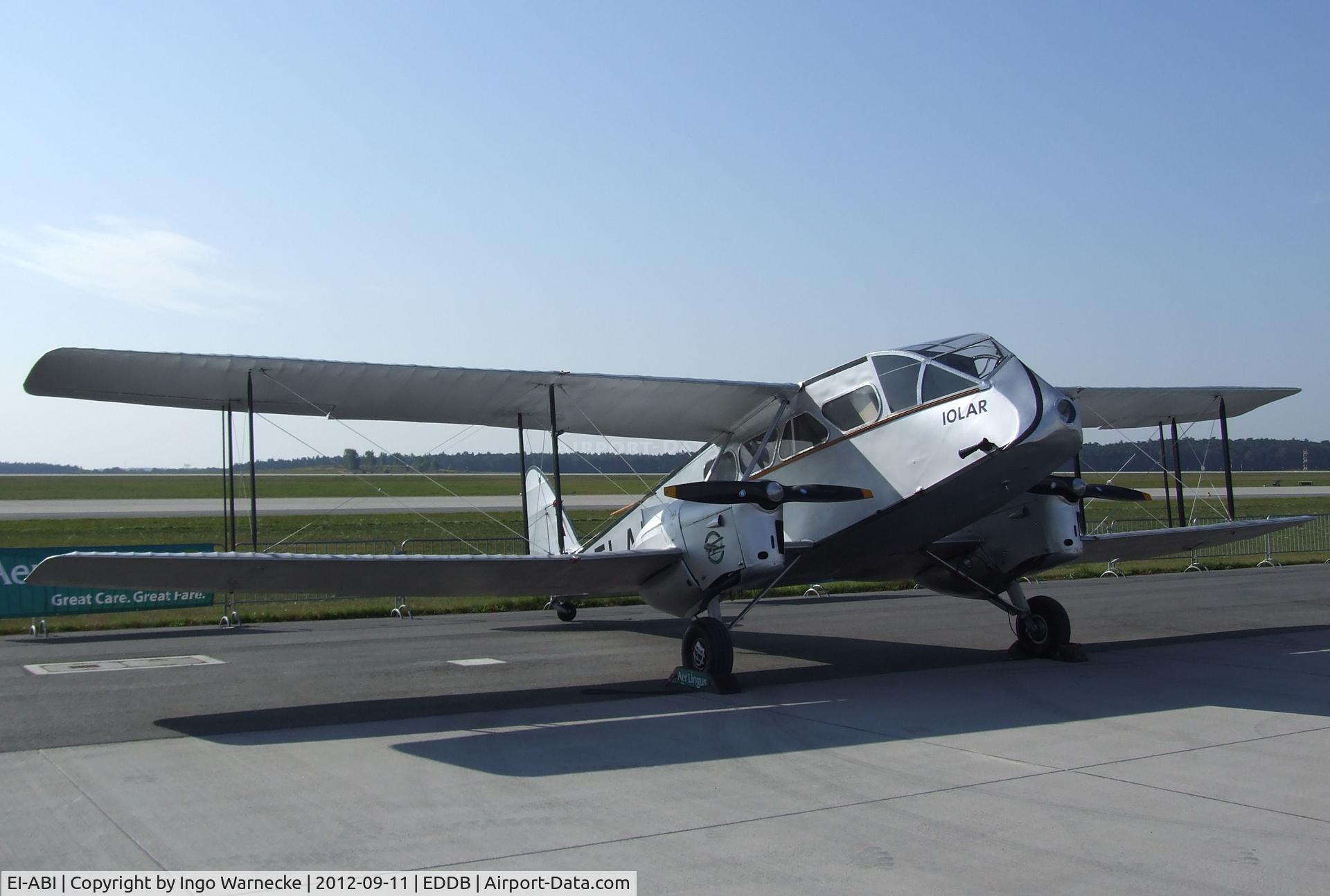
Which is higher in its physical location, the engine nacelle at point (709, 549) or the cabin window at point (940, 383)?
the cabin window at point (940, 383)

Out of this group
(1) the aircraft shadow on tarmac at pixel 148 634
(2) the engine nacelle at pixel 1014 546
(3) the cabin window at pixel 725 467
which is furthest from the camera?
(1) the aircraft shadow on tarmac at pixel 148 634

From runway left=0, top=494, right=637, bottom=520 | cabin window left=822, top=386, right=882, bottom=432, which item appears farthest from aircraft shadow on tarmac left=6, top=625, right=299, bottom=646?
runway left=0, top=494, right=637, bottom=520

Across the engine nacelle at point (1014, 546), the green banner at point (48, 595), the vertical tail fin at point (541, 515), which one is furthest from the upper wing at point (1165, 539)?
the green banner at point (48, 595)

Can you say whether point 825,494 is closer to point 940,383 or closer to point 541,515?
point 940,383

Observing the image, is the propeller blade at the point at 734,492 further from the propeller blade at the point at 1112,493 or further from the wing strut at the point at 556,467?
the propeller blade at the point at 1112,493

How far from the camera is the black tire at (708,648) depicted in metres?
11.2

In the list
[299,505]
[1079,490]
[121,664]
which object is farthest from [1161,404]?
[299,505]

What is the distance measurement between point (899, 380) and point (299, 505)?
57.9 metres

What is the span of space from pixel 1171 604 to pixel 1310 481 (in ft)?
330

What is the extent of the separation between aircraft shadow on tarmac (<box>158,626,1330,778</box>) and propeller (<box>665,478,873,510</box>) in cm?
206

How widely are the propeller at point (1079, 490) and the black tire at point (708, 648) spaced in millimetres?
3947

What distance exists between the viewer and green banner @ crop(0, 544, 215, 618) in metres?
18.8

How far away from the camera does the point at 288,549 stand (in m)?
30.8

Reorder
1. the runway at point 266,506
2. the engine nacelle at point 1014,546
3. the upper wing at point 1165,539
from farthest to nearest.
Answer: the runway at point 266,506 < the upper wing at point 1165,539 < the engine nacelle at point 1014,546
